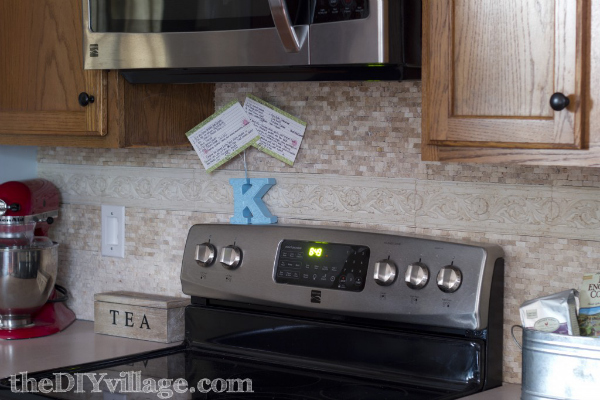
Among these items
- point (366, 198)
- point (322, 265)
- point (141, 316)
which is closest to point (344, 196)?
point (366, 198)

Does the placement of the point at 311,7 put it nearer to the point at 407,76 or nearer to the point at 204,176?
the point at 407,76

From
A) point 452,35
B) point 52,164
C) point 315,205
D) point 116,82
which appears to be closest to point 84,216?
point 52,164

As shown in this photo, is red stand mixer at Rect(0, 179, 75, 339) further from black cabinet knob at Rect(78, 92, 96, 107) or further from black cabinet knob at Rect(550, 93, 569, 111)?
black cabinet knob at Rect(550, 93, 569, 111)

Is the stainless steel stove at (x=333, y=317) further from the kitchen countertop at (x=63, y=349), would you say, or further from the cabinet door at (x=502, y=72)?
the cabinet door at (x=502, y=72)

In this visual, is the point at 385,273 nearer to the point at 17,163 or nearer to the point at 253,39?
the point at 253,39

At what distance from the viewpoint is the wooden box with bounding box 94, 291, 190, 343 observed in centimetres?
200

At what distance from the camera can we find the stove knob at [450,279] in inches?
64.1

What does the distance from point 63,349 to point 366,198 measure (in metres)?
0.75

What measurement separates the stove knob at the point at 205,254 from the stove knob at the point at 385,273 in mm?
409

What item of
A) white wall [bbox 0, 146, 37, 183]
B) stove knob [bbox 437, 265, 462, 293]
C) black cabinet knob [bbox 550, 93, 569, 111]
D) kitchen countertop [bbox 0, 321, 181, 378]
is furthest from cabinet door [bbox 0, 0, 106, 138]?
black cabinet knob [bbox 550, 93, 569, 111]

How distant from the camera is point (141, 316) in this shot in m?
2.03

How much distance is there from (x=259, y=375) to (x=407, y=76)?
651 mm

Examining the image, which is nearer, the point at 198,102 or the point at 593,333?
the point at 593,333

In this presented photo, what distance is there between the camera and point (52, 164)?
2.37m
